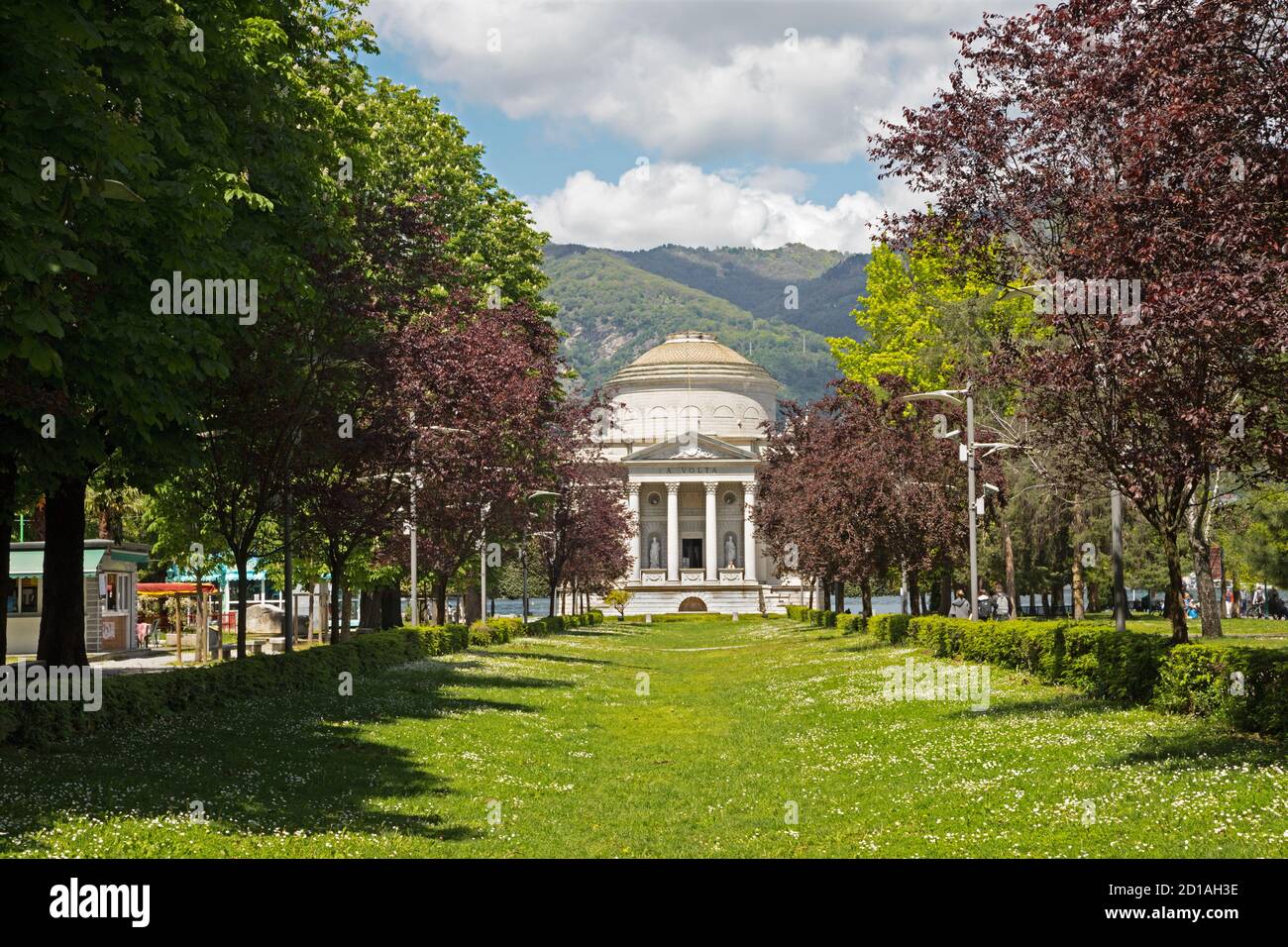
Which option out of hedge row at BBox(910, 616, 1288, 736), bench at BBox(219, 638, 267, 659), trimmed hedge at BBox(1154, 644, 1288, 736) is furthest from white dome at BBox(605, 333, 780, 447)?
trimmed hedge at BBox(1154, 644, 1288, 736)

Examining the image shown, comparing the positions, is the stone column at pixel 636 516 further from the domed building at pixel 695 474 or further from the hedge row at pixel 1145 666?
the hedge row at pixel 1145 666

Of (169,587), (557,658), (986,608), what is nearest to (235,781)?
(557,658)

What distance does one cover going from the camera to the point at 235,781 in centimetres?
1466

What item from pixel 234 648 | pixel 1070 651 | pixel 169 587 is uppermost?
pixel 169 587

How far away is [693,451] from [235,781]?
110m

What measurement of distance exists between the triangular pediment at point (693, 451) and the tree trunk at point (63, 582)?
339 feet

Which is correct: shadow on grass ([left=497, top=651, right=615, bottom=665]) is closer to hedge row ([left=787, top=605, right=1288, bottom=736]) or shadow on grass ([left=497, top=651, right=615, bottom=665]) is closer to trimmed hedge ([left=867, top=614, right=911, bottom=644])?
trimmed hedge ([left=867, top=614, right=911, bottom=644])

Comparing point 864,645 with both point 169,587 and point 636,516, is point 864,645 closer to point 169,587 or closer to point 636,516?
point 169,587

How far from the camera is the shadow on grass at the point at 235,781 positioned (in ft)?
40.3

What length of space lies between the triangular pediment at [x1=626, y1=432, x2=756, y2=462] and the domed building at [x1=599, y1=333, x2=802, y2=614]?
0.28 ft

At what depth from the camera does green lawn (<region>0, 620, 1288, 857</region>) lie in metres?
11.9

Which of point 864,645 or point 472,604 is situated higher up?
point 472,604

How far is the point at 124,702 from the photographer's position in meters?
17.8

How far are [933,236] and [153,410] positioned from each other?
1177 cm
